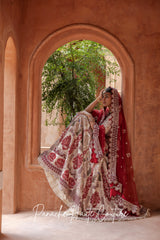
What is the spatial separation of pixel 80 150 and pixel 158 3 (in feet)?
7.90

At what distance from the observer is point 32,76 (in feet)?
16.1

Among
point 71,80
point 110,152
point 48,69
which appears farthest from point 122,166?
point 48,69

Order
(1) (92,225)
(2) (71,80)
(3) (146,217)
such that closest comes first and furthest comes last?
1. (1) (92,225)
2. (3) (146,217)
3. (2) (71,80)

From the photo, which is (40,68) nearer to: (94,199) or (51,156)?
(51,156)

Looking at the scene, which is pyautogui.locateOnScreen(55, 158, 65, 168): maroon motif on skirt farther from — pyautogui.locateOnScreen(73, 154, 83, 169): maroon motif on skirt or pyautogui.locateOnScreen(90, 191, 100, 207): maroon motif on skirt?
pyautogui.locateOnScreen(90, 191, 100, 207): maroon motif on skirt

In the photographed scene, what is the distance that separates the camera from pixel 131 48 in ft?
16.1

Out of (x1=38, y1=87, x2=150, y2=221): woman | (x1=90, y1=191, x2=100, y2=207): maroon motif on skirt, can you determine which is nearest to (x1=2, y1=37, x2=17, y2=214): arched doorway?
(x1=38, y1=87, x2=150, y2=221): woman

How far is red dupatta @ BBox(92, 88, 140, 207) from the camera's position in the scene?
4680 millimetres

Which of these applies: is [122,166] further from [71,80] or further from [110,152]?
[71,80]

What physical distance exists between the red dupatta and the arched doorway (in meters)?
1.15

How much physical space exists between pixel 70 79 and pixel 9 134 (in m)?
1.53

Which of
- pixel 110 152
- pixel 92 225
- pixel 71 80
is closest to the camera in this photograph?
pixel 92 225

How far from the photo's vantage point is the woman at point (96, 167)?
4594 millimetres

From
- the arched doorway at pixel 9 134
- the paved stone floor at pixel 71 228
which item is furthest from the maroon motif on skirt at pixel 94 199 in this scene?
the arched doorway at pixel 9 134
